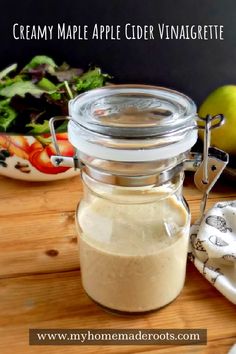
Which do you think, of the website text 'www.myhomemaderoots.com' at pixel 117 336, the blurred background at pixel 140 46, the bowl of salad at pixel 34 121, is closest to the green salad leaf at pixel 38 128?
the bowl of salad at pixel 34 121

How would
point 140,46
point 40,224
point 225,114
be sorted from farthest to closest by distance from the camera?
point 140,46 → point 225,114 → point 40,224

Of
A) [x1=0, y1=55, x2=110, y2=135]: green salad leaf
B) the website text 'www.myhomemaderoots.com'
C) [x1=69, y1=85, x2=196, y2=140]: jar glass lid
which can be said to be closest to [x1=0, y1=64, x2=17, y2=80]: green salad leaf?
[x1=0, y1=55, x2=110, y2=135]: green salad leaf

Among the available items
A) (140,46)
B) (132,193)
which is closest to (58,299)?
(132,193)

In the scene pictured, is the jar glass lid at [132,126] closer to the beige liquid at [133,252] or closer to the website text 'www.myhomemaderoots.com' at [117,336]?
the beige liquid at [133,252]

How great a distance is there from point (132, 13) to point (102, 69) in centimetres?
12

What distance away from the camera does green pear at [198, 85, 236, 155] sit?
0.84 m

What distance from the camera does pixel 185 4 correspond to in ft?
3.00

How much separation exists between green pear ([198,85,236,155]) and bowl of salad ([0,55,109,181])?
20cm

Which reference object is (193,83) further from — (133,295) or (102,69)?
(133,295)

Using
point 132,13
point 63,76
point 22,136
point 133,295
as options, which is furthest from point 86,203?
point 132,13

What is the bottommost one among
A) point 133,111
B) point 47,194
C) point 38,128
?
point 47,194

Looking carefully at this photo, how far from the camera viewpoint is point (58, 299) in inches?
22.7

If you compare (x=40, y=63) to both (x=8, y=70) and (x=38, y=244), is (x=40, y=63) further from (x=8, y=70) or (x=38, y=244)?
(x=38, y=244)

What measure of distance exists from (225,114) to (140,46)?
23 centimetres
